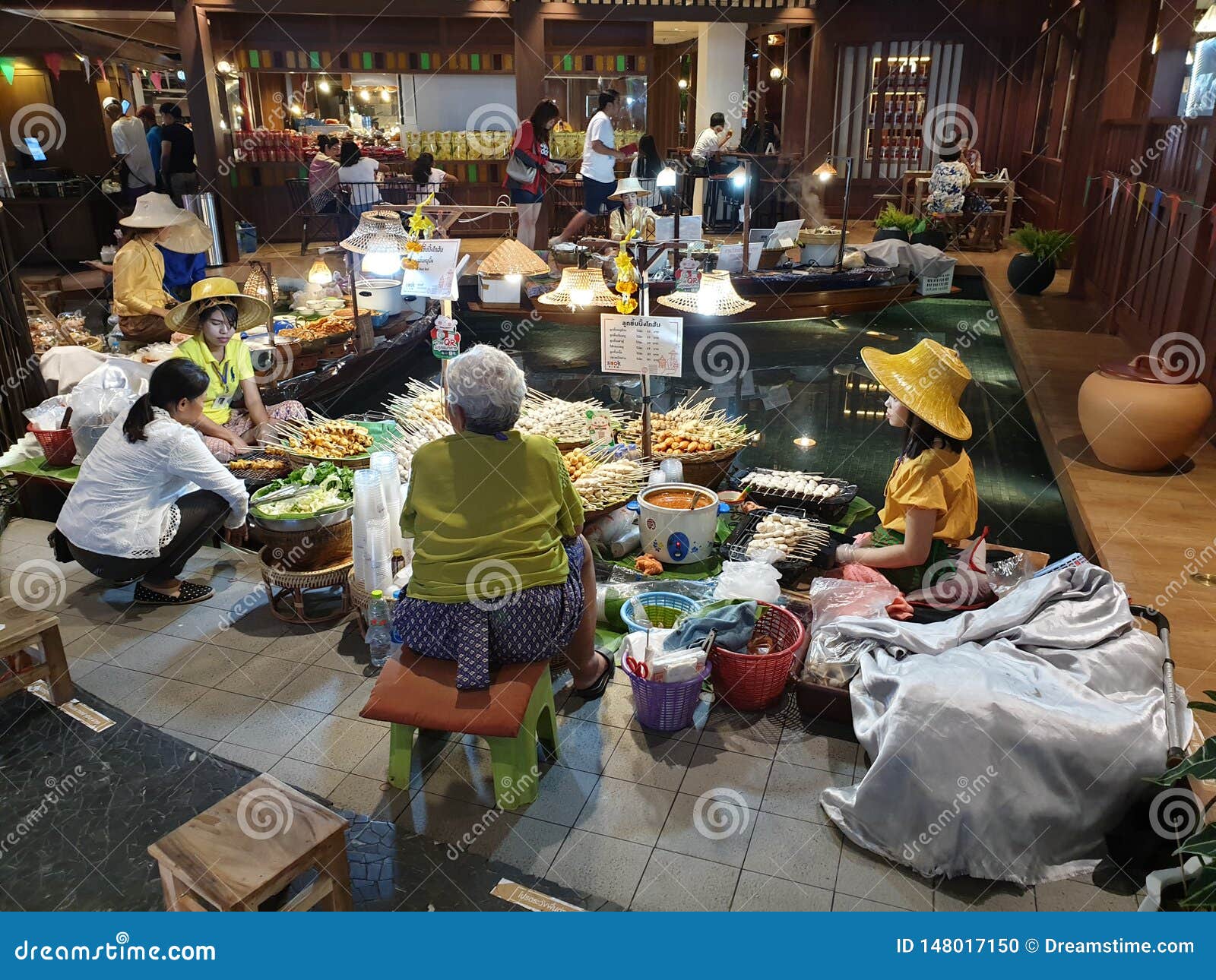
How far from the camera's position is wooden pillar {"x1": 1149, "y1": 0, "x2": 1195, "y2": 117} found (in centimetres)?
738

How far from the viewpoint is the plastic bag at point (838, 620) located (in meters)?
3.47

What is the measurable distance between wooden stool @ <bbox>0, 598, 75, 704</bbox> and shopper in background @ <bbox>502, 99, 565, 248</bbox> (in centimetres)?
772

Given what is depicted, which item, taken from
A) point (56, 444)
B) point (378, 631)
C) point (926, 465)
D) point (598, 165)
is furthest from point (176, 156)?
point (926, 465)

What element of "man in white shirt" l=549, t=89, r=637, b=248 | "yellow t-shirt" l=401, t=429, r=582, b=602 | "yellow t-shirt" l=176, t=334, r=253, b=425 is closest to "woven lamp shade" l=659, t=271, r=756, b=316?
"yellow t-shirt" l=401, t=429, r=582, b=602

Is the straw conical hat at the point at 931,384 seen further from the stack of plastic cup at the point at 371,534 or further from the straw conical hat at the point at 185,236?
the straw conical hat at the point at 185,236

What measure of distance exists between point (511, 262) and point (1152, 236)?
20.0ft

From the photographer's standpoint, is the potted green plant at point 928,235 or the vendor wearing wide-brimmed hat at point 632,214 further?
the potted green plant at point 928,235

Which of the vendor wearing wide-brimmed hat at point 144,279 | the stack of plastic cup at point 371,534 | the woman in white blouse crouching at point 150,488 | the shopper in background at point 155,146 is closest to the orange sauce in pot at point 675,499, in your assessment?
the stack of plastic cup at point 371,534

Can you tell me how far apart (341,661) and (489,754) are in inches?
39.2

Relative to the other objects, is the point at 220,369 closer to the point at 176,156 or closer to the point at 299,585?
the point at 299,585

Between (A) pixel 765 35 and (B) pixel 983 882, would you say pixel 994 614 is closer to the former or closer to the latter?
(B) pixel 983 882

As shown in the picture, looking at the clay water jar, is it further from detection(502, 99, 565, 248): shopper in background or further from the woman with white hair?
detection(502, 99, 565, 248): shopper in background

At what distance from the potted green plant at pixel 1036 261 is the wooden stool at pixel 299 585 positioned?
9.39 meters

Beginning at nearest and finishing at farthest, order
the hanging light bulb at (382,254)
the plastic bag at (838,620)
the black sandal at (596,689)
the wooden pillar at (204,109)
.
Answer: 1. the plastic bag at (838,620)
2. the black sandal at (596,689)
3. the hanging light bulb at (382,254)
4. the wooden pillar at (204,109)
